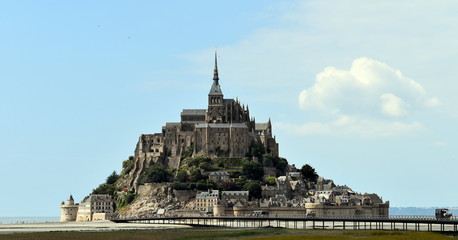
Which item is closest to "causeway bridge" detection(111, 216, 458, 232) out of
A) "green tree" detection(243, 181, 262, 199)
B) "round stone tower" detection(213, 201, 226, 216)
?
"round stone tower" detection(213, 201, 226, 216)

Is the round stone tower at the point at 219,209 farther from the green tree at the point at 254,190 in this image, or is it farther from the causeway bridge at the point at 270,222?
the green tree at the point at 254,190

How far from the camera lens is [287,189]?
195000mm

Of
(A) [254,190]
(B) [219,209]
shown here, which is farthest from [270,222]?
(A) [254,190]

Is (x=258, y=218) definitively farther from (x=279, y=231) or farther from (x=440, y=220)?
(x=440, y=220)

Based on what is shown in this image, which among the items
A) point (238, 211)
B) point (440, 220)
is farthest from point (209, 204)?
point (440, 220)

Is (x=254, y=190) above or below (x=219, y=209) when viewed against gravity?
above

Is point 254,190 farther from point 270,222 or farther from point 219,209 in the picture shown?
point 270,222

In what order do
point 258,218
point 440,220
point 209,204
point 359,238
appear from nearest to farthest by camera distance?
point 359,238, point 440,220, point 258,218, point 209,204

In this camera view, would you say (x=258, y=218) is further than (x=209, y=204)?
No

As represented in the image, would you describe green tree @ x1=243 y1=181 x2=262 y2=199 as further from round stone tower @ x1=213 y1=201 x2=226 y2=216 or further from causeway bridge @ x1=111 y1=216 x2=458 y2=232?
causeway bridge @ x1=111 y1=216 x2=458 y2=232

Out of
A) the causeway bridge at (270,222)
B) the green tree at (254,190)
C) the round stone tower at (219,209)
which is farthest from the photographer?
the green tree at (254,190)

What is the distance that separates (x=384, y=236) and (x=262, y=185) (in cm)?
8059

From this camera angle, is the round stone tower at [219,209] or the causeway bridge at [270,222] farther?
the round stone tower at [219,209]

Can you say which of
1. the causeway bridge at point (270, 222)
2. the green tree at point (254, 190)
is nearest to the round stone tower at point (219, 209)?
the causeway bridge at point (270, 222)
